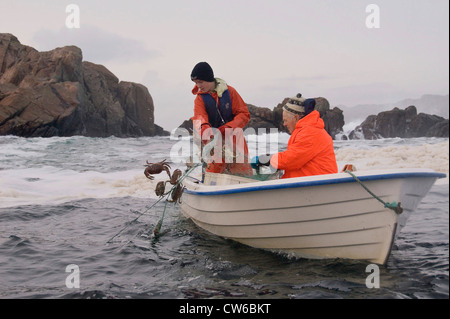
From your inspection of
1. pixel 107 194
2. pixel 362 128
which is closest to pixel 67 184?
pixel 107 194

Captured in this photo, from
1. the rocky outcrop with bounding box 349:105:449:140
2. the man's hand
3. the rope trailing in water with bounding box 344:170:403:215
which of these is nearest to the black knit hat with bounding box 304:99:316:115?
the man's hand

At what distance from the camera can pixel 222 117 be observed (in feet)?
22.4

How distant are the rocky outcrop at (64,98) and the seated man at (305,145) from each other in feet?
118

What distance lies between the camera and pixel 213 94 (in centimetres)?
673

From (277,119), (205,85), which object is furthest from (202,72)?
(277,119)

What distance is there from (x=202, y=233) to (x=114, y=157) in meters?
14.9

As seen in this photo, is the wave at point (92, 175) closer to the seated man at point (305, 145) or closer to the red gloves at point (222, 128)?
the red gloves at point (222, 128)

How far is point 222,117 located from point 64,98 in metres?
38.7

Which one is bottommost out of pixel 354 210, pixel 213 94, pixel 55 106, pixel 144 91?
pixel 354 210

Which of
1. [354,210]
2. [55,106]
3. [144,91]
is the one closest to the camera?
[354,210]

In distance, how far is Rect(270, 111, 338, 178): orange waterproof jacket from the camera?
4.52 meters

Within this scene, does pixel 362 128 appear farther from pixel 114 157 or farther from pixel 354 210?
pixel 354 210

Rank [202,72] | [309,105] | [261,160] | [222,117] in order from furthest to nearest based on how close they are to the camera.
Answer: [222,117] → [202,72] → [261,160] → [309,105]

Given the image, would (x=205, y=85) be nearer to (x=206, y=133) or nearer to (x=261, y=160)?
(x=206, y=133)
